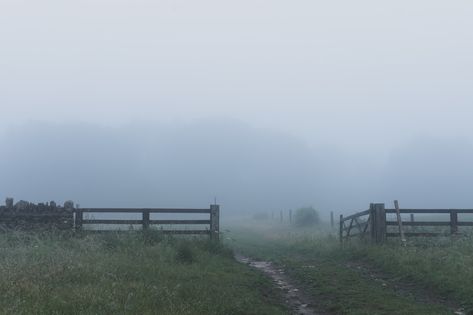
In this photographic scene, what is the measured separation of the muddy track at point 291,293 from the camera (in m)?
11.4

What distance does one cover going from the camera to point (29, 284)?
9773mm

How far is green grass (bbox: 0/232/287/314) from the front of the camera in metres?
8.58

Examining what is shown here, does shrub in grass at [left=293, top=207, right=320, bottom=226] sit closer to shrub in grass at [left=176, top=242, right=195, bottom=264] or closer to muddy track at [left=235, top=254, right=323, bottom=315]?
muddy track at [left=235, top=254, right=323, bottom=315]

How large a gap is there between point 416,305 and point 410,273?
4473mm

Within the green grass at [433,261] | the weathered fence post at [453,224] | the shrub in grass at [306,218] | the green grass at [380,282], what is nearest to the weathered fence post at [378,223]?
the green grass at [433,261]

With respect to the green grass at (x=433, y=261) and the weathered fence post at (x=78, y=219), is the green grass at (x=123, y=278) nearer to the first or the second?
the weathered fence post at (x=78, y=219)

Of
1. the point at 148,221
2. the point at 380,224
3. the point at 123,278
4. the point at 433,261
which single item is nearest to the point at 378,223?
the point at 380,224

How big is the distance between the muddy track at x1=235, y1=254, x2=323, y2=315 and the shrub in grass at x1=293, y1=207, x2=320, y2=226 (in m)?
33.1

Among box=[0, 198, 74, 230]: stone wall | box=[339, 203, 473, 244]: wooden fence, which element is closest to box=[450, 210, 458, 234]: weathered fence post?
box=[339, 203, 473, 244]: wooden fence

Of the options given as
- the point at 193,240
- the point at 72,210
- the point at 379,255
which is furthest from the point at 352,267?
the point at 72,210

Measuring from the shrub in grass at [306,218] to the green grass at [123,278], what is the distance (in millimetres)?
32863

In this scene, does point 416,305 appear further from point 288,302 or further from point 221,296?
point 221,296

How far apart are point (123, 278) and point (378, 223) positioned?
1273 cm

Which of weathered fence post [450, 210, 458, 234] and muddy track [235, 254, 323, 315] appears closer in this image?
muddy track [235, 254, 323, 315]
